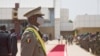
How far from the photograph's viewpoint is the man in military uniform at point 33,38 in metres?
4.93

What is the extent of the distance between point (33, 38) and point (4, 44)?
462 centimetres

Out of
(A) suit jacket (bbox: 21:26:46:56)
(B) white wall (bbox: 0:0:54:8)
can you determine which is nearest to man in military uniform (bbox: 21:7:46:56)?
(A) suit jacket (bbox: 21:26:46:56)

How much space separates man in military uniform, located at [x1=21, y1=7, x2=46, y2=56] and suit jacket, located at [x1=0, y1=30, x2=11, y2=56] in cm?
432

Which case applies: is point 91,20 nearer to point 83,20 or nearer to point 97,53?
point 83,20

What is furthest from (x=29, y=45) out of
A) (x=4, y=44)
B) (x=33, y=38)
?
(x=4, y=44)

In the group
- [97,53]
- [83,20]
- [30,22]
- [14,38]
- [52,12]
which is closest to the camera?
[30,22]

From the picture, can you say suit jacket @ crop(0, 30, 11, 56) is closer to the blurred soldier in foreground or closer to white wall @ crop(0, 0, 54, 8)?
the blurred soldier in foreground

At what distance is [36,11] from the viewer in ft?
17.2

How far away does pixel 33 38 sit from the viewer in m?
4.97

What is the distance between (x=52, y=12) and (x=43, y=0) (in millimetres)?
4395

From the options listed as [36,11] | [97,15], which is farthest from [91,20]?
[36,11]

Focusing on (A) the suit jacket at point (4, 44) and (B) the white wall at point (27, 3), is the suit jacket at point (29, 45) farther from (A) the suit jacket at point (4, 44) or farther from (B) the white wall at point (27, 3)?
(B) the white wall at point (27, 3)

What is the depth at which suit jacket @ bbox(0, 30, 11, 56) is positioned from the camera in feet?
31.0

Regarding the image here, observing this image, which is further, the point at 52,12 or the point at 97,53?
the point at 52,12
